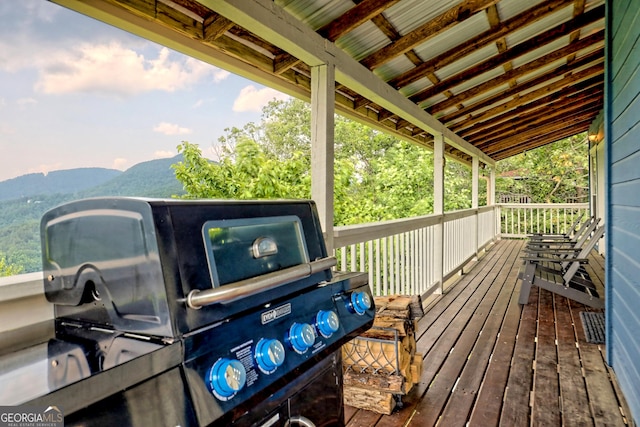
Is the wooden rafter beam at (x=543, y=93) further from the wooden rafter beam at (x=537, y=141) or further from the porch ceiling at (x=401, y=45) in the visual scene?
the wooden rafter beam at (x=537, y=141)

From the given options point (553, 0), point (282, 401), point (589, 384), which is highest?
point (553, 0)

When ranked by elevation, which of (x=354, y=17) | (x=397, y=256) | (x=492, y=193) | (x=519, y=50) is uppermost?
(x=519, y=50)

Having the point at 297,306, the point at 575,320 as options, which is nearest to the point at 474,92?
the point at 575,320

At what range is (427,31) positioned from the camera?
2.64 metres

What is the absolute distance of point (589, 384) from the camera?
2412 millimetres

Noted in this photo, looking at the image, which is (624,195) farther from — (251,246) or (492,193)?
(492,193)

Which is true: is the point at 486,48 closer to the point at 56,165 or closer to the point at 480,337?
the point at 480,337

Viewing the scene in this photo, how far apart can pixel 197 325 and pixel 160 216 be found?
227 mm

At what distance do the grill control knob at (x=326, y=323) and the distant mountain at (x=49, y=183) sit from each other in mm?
813

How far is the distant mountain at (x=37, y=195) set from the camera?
104 cm

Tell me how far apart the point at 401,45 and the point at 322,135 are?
95 centimetres

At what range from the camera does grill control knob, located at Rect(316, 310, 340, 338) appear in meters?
1.04

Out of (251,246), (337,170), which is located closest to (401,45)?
(251,246)

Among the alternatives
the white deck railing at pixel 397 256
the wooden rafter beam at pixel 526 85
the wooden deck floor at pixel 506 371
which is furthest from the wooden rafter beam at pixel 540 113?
the wooden deck floor at pixel 506 371
